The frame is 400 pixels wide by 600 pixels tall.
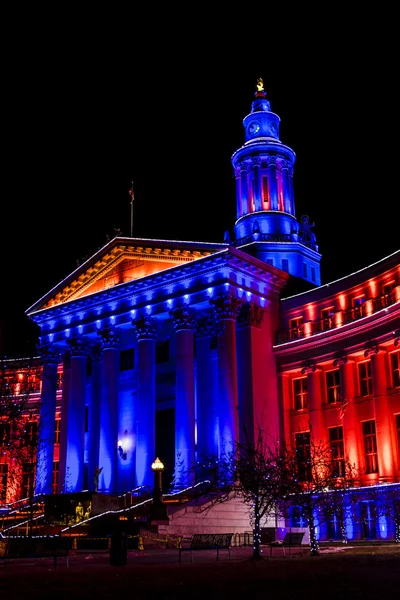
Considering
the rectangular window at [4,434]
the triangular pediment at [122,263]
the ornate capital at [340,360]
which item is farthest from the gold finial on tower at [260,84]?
the rectangular window at [4,434]

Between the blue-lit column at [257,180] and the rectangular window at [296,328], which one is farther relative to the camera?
the blue-lit column at [257,180]

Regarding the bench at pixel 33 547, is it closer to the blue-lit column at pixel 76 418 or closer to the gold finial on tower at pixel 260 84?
the blue-lit column at pixel 76 418

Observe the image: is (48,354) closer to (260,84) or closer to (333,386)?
(333,386)

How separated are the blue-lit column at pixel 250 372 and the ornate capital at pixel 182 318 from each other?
3615 mm

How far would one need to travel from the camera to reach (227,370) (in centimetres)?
5253

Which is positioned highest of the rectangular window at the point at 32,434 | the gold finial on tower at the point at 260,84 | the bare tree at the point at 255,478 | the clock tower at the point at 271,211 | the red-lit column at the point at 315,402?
the gold finial on tower at the point at 260,84

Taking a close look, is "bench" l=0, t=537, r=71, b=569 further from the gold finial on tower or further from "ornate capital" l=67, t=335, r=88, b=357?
the gold finial on tower

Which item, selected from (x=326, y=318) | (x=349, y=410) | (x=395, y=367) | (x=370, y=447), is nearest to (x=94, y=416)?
(x=326, y=318)

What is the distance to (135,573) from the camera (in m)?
21.9

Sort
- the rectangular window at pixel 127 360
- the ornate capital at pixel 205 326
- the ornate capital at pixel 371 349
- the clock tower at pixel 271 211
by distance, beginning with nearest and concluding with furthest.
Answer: the ornate capital at pixel 371 349 → the ornate capital at pixel 205 326 → the rectangular window at pixel 127 360 → the clock tower at pixel 271 211

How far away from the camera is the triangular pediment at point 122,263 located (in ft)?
186

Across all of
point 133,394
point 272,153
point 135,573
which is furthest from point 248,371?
point 135,573

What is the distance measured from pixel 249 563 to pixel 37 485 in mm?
37938

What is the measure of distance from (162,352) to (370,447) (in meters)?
20.1
